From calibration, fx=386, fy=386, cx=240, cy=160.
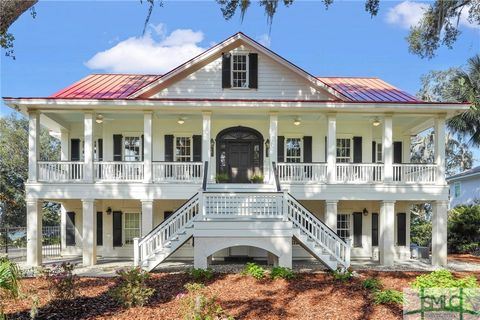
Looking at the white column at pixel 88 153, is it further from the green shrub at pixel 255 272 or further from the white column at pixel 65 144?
the green shrub at pixel 255 272

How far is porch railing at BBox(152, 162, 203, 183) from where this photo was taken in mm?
13882

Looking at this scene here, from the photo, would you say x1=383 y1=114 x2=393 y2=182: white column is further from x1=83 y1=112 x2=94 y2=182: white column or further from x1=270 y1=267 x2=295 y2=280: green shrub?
x1=83 y1=112 x2=94 y2=182: white column

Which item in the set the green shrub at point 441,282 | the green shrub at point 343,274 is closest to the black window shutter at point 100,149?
the green shrub at point 343,274

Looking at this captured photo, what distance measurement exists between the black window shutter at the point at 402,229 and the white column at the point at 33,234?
46.7ft

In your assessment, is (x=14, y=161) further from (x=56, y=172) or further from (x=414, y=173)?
(x=414, y=173)

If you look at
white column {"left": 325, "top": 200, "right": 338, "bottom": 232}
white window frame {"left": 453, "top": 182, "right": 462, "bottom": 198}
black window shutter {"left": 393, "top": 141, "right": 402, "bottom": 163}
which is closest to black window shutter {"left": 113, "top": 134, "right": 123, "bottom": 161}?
white column {"left": 325, "top": 200, "right": 338, "bottom": 232}

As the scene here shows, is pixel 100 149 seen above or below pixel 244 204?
above

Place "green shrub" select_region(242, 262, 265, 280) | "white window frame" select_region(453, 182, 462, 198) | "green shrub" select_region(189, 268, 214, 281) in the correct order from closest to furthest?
"green shrub" select_region(242, 262, 265, 280), "green shrub" select_region(189, 268, 214, 281), "white window frame" select_region(453, 182, 462, 198)

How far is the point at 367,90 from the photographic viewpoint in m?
16.4

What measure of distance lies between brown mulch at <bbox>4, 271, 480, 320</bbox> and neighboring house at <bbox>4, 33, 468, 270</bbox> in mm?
1334

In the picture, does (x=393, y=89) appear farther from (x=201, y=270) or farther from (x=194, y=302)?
(x=194, y=302)

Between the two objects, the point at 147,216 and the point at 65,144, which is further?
the point at 65,144

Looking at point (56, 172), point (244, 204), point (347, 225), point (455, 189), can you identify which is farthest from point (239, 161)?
point (455, 189)

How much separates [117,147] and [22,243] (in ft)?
26.5
